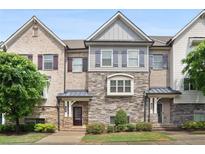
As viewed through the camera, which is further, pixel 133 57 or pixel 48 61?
pixel 48 61

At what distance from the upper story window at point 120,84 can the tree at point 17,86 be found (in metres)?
6.45

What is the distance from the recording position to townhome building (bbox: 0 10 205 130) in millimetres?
34844

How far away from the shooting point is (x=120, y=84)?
35.1m

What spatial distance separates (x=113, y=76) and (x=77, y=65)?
12.0 ft

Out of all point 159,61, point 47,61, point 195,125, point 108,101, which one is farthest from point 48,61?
point 195,125

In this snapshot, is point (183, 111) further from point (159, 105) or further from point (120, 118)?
point (120, 118)

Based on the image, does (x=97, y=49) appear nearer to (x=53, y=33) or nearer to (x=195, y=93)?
(x=53, y=33)

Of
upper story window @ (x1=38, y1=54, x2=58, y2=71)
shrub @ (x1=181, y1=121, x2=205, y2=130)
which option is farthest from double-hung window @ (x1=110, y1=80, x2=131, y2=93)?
shrub @ (x1=181, y1=121, x2=205, y2=130)

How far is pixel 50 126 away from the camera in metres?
32.8

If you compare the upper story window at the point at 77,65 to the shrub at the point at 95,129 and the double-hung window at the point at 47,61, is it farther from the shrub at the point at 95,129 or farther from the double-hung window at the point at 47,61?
the shrub at the point at 95,129

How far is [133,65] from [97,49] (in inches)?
140

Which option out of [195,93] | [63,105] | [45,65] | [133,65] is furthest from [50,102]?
[195,93]

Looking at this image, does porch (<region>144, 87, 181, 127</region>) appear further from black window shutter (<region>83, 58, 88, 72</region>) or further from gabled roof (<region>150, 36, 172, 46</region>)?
black window shutter (<region>83, 58, 88, 72</region>)

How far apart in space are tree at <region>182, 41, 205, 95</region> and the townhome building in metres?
2.93
